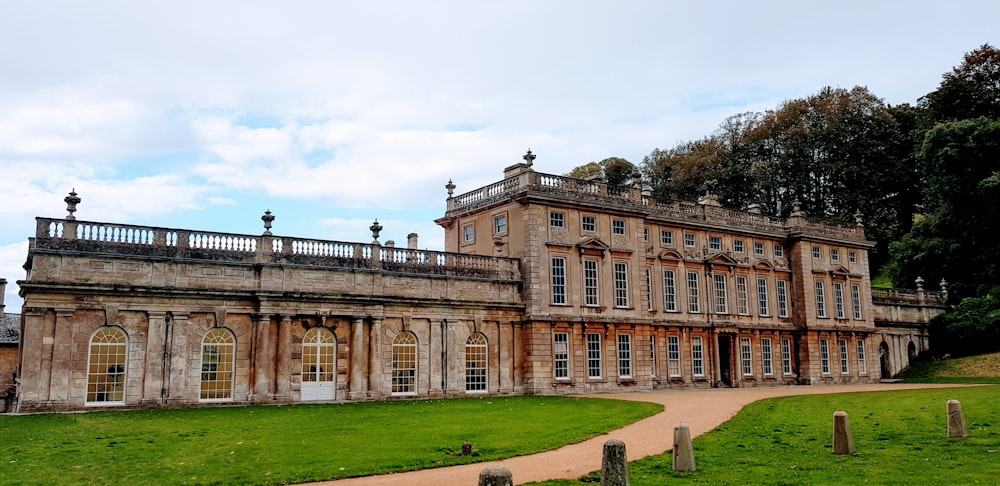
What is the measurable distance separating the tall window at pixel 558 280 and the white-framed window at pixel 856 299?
2189 centimetres

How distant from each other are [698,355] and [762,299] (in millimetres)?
6217

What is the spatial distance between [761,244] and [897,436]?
29429 millimetres

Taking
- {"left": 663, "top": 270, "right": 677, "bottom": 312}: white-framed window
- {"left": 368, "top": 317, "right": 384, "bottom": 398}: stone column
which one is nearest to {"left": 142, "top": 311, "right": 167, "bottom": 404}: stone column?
{"left": 368, "top": 317, "right": 384, "bottom": 398}: stone column

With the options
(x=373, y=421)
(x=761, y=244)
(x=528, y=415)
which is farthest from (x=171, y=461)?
(x=761, y=244)

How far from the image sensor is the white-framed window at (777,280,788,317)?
148 feet

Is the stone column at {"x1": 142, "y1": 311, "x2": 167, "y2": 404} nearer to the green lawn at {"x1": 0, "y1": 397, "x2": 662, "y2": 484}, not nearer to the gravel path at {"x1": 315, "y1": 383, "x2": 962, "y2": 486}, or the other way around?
the green lawn at {"x1": 0, "y1": 397, "x2": 662, "y2": 484}

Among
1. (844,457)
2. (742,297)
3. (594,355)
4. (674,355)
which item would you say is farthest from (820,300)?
(844,457)

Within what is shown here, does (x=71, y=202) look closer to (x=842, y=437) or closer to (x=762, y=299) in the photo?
(x=842, y=437)

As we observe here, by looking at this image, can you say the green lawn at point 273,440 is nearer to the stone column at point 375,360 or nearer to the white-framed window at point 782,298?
the stone column at point 375,360

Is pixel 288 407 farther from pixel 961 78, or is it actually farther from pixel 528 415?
pixel 961 78

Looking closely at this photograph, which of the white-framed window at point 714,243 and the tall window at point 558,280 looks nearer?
the tall window at point 558,280

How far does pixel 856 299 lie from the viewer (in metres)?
48.3

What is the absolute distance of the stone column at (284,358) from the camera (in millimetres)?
28188

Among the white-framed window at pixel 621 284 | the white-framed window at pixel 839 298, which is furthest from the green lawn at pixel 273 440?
the white-framed window at pixel 839 298
